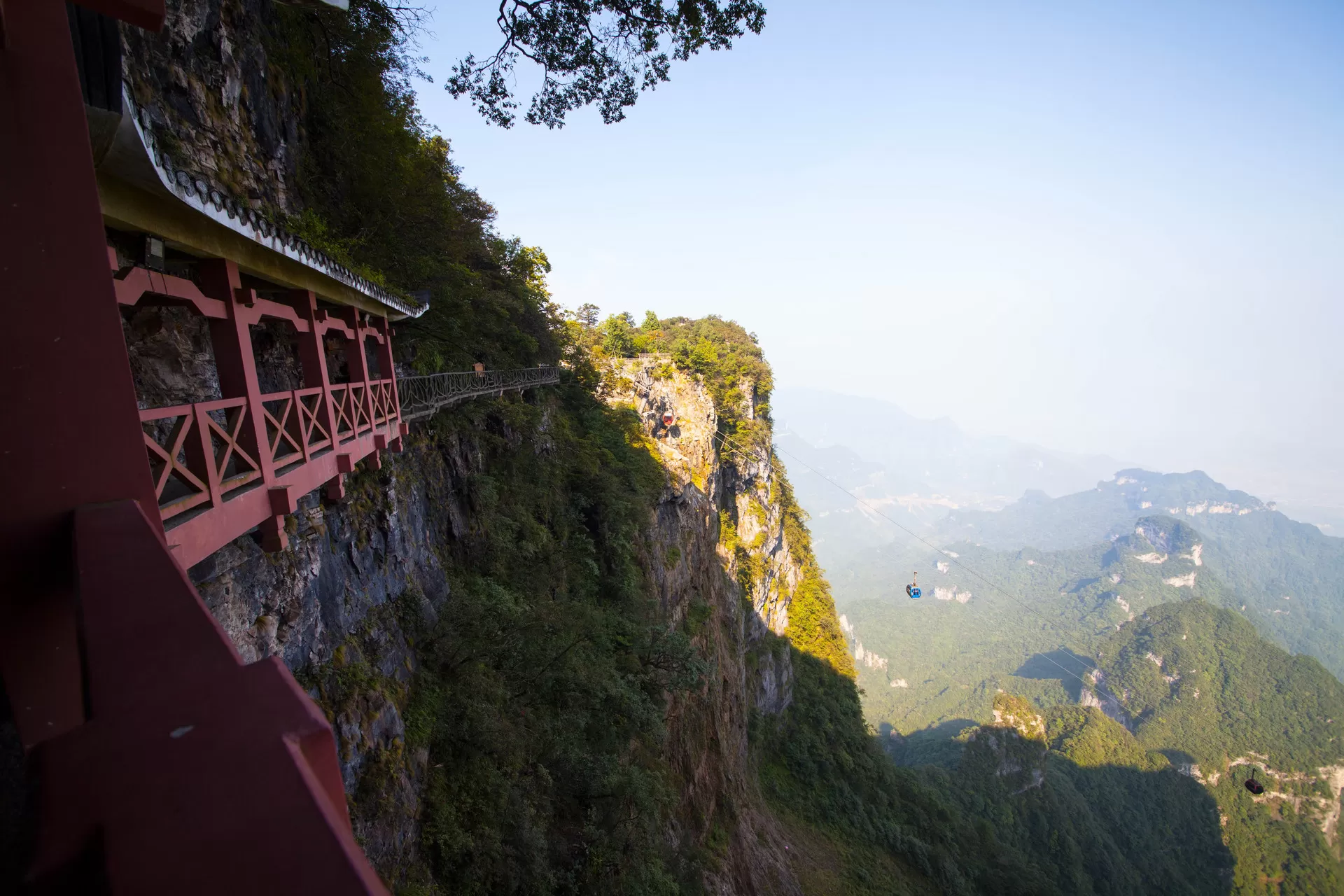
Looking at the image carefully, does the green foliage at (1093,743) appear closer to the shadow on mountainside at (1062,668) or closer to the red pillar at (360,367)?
the shadow on mountainside at (1062,668)

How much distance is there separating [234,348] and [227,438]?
2.77 feet

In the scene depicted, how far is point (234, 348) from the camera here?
13.6 feet

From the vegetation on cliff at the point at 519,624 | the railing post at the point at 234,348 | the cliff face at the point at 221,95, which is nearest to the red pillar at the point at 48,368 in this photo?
the railing post at the point at 234,348

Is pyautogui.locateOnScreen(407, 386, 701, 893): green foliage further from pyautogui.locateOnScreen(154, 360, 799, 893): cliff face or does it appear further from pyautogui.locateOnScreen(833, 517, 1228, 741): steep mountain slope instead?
pyautogui.locateOnScreen(833, 517, 1228, 741): steep mountain slope

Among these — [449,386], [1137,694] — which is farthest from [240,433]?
[1137,694]

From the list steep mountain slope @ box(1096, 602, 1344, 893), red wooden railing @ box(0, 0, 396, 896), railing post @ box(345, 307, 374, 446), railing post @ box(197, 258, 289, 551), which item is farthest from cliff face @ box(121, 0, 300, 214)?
steep mountain slope @ box(1096, 602, 1344, 893)

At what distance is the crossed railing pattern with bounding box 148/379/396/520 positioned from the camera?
3.27 meters

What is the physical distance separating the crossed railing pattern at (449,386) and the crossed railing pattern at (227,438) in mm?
2032

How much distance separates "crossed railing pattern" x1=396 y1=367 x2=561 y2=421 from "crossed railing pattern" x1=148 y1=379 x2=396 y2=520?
2.03 m

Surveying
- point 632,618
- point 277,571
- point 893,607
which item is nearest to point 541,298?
point 632,618

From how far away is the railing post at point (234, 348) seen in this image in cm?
409

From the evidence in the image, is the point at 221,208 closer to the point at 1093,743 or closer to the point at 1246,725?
the point at 1093,743

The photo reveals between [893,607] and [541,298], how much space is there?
502 feet

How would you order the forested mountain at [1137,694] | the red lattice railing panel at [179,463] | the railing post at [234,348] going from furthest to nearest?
1. the forested mountain at [1137,694]
2. the railing post at [234,348]
3. the red lattice railing panel at [179,463]
